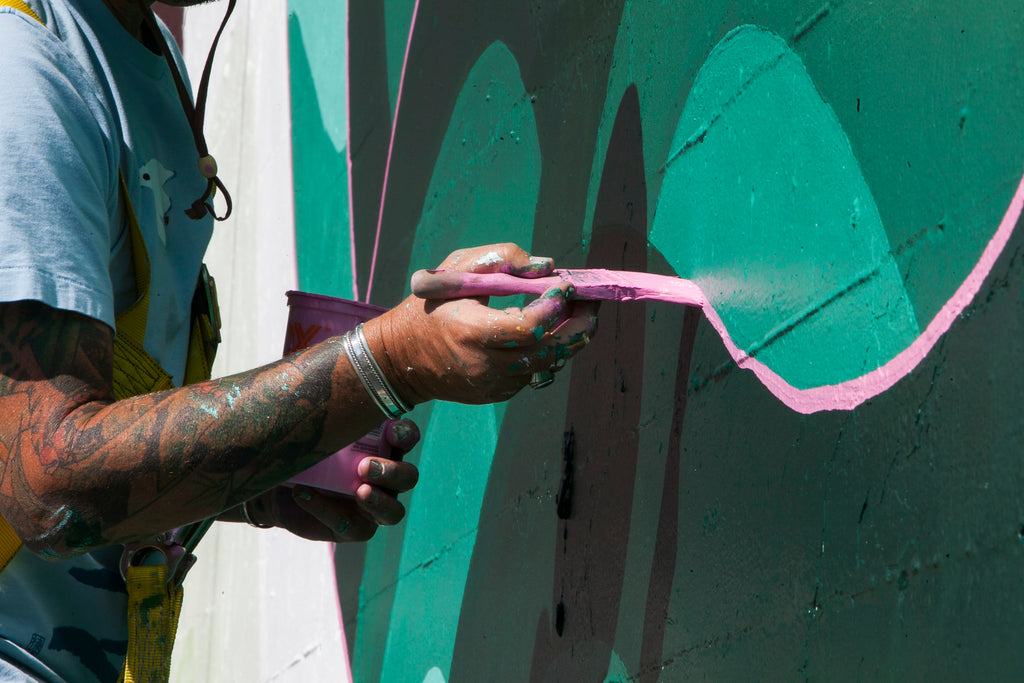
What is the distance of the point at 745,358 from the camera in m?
1.43

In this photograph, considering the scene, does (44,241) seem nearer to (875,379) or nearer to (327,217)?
(875,379)

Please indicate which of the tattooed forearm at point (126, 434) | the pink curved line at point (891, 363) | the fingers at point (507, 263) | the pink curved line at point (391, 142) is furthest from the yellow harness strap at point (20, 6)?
the pink curved line at point (391, 142)

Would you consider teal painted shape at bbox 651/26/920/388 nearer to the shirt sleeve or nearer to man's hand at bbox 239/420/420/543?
man's hand at bbox 239/420/420/543

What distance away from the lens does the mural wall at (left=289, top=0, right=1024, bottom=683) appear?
1.02 m

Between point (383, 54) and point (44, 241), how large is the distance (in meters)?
2.14

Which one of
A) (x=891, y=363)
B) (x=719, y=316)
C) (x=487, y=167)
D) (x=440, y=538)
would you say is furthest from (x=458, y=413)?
(x=891, y=363)

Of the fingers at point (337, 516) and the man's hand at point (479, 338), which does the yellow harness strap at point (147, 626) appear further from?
the man's hand at point (479, 338)

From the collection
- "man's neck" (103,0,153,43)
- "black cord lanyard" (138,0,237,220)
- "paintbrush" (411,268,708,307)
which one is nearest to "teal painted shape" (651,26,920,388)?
"paintbrush" (411,268,708,307)

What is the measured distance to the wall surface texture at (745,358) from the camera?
40.3 inches

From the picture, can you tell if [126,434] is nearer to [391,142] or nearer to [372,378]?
[372,378]

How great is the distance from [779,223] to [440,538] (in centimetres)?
148

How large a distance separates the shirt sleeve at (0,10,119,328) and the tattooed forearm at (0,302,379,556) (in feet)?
0.14

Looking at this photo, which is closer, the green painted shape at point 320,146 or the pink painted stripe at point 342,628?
the pink painted stripe at point 342,628

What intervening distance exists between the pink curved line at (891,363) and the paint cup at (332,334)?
21.8 inches
